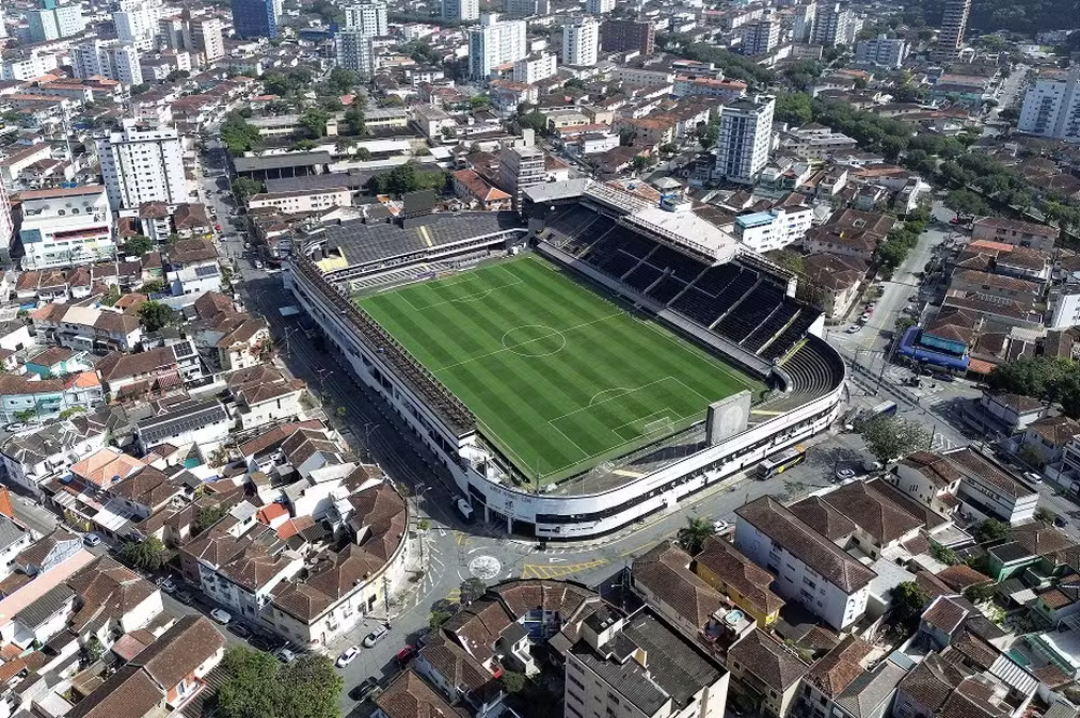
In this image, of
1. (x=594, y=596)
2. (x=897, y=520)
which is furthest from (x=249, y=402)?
(x=897, y=520)

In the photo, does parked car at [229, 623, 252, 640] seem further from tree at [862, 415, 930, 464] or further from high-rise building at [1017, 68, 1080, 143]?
high-rise building at [1017, 68, 1080, 143]

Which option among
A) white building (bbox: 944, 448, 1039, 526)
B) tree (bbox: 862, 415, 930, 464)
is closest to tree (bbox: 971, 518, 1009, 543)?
white building (bbox: 944, 448, 1039, 526)

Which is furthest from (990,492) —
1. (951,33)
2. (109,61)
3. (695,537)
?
(109,61)

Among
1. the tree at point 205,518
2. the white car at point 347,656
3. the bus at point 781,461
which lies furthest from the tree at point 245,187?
the white car at point 347,656

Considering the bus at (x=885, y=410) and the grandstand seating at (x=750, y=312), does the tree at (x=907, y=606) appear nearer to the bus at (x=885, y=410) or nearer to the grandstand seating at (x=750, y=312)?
the bus at (x=885, y=410)

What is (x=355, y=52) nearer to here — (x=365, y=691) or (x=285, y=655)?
(x=285, y=655)

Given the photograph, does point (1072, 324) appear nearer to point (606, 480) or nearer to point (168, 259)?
point (606, 480)
